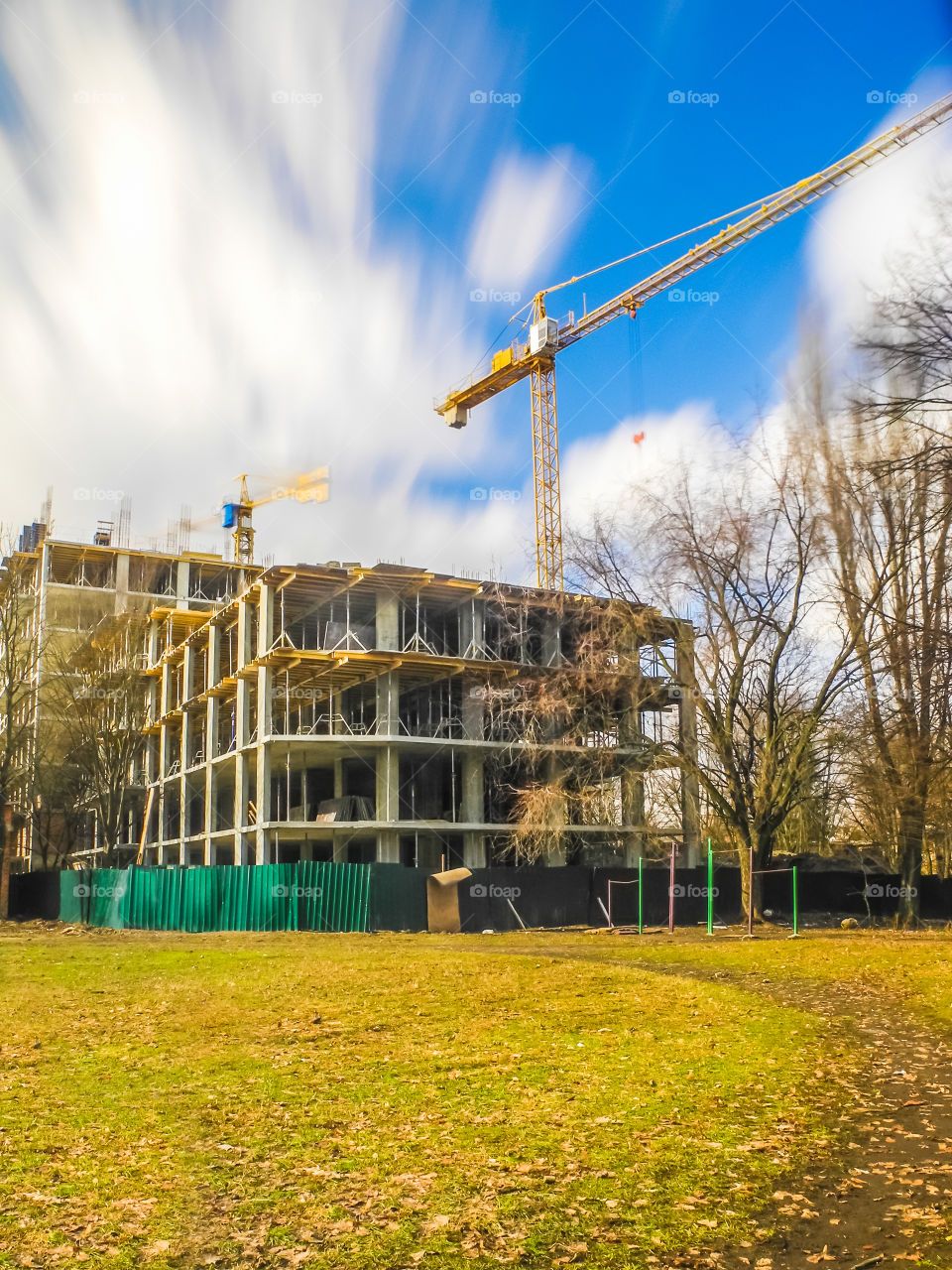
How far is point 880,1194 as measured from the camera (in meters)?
6.40

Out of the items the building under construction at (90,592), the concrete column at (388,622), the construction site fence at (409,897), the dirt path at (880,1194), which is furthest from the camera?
the building under construction at (90,592)

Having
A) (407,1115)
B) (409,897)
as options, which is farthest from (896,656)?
(409,897)

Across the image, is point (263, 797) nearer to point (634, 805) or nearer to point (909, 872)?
point (634, 805)

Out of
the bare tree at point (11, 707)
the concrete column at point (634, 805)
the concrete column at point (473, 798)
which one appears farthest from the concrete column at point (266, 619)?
the concrete column at point (634, 805)

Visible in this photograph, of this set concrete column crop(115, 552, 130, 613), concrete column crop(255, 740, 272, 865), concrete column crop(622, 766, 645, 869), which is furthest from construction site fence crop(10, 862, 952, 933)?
concrete column crop(115, 552, 130, 613)

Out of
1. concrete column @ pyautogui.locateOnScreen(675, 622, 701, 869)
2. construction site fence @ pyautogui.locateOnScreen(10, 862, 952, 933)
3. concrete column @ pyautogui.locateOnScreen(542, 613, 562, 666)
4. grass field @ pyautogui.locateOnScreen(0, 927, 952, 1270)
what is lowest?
construction site fence @ pyautogui.locateOnScreen(10, 862, 952, 933)

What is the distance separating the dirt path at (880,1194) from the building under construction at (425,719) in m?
23.6

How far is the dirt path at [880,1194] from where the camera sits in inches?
214

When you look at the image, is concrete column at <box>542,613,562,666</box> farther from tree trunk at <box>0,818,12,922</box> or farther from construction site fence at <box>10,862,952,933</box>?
tree trunk at <box>0,818,12,922</box>

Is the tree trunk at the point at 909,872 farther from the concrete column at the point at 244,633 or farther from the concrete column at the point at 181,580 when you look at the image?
the concrete column at the point at 181,580

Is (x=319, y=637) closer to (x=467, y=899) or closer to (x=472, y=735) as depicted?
(x=472, y=735)

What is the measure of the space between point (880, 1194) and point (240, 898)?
1094 inches

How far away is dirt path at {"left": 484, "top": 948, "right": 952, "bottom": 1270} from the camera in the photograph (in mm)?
5434

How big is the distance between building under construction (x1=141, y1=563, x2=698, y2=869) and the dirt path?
23560 mm
